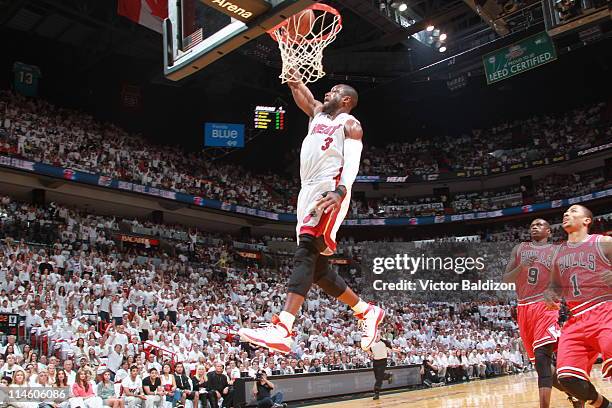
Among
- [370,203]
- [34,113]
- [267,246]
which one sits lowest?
[267,246]

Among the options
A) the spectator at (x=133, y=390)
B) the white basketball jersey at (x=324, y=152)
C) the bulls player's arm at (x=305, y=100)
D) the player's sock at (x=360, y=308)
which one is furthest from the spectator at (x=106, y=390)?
the white basketball jersey at (x=324, y=152)

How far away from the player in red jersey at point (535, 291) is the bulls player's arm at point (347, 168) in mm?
3565

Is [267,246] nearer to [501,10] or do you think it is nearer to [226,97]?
[226,97]

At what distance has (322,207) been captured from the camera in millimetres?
3537

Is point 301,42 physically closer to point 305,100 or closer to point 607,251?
point 305,100

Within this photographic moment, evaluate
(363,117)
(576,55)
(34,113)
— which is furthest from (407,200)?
(34,113)

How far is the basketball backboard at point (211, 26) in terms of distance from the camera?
4.63 metres

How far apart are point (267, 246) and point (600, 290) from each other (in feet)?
86.0

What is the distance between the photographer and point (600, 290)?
17.5 feet

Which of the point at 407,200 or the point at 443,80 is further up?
the point at 443,80

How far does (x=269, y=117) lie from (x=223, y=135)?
8.13 ft

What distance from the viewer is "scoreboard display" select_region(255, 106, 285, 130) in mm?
29688

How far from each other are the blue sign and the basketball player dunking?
25457 millimetres

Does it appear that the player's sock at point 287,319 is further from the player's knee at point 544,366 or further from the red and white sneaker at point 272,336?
the player's knee at point 544,366
